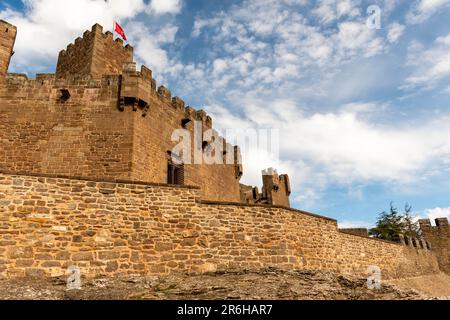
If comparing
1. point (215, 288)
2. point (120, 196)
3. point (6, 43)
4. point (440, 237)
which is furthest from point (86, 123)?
point (440, 237)

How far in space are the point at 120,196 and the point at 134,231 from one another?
42.0 inches

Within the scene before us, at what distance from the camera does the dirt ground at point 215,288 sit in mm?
7332

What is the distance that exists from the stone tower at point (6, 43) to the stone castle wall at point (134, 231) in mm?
8061

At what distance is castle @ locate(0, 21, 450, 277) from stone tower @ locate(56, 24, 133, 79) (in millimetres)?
63

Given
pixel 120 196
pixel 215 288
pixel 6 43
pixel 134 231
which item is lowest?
pixel 215 288

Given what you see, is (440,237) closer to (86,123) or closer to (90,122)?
(90,122)

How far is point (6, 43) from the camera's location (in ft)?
48.6

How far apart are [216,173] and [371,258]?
9.15 metres

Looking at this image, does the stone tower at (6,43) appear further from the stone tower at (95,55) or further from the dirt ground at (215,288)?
the dirt ground at (215,288)

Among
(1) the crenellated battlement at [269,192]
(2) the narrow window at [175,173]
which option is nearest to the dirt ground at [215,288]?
(2) the narrow window at [175,173]

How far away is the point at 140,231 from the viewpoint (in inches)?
375
